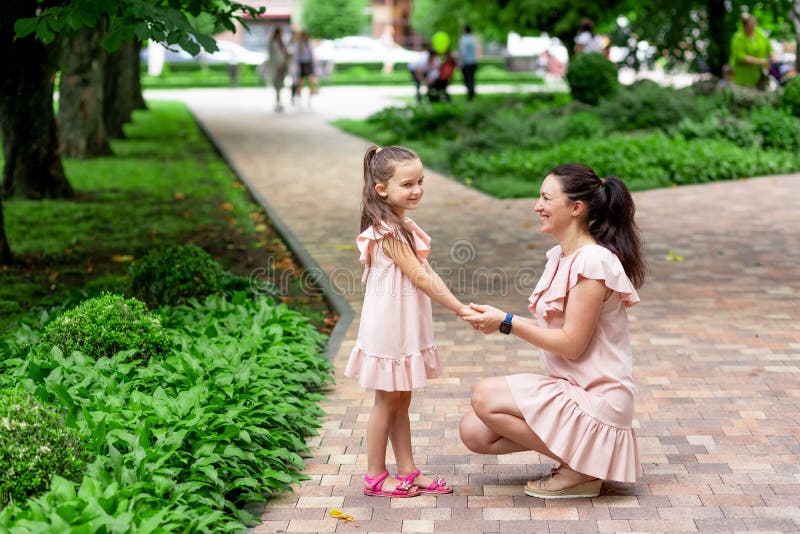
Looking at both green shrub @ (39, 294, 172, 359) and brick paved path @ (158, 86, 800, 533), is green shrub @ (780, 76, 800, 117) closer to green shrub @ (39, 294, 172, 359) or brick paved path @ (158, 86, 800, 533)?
brick paved path @ (158, 86, 800, 533)

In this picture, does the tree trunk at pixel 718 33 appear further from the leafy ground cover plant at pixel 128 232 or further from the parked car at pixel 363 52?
the parked car at pixel 363 52

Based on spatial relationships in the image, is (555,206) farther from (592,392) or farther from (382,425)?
(382,425)

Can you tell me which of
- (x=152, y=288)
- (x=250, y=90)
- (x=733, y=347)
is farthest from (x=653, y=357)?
(x=250, y=90)

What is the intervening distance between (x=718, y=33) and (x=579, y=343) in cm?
1954

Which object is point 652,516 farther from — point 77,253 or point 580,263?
point 77,253

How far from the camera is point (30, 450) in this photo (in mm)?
3941

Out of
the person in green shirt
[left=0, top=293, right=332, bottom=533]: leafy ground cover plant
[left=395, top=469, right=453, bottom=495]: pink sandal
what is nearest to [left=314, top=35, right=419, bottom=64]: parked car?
the person in green shirt

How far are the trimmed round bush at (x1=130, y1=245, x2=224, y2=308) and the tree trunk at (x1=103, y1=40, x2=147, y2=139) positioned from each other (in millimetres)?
11345

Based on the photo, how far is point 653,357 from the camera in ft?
21.7

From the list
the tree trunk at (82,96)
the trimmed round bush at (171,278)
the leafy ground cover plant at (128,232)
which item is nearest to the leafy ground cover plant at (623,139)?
the leafy ground cover plant at (128,232)

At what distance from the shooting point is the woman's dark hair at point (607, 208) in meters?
4.33

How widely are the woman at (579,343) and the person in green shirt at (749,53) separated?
14.3 m

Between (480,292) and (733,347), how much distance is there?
2256mm

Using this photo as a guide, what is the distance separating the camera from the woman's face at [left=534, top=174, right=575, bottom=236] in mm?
4344
